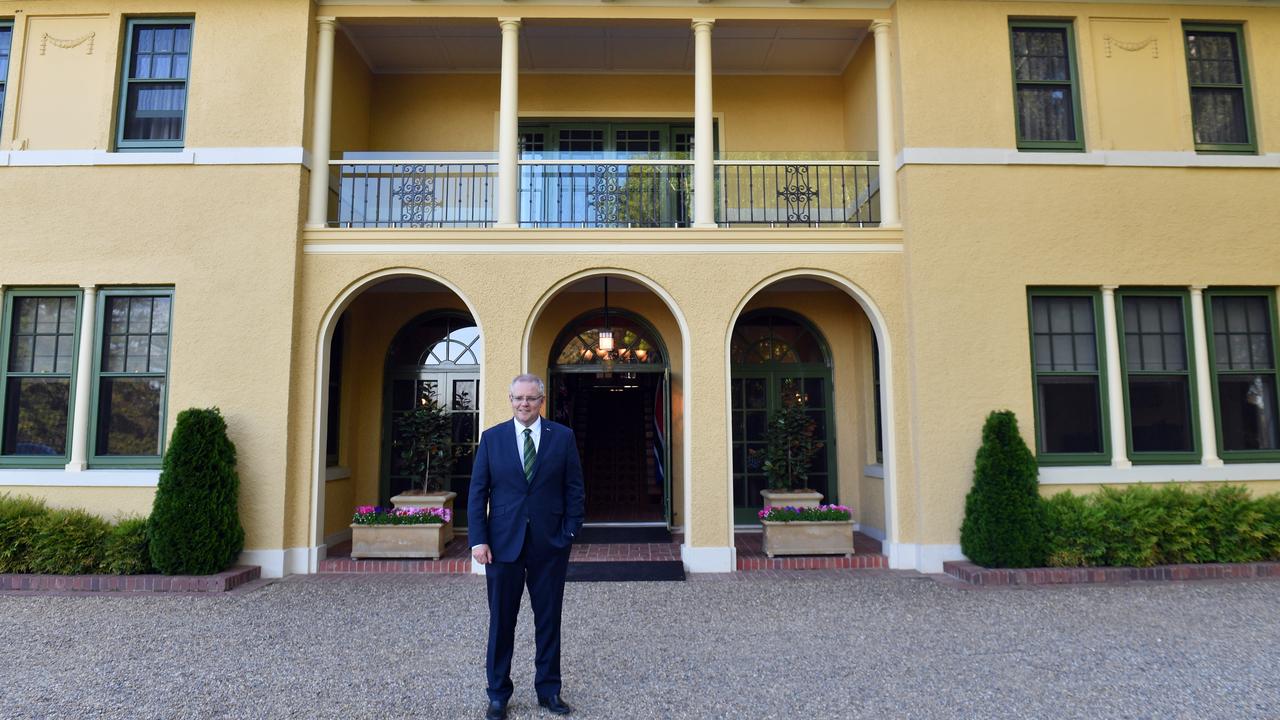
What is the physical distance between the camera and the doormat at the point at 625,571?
24.0 feet

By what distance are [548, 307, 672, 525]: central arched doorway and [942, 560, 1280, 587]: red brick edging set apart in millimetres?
4027

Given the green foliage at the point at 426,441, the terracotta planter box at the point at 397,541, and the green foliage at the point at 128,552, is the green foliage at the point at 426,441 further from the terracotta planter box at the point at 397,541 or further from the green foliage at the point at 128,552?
the green foliage at the point at 128,552

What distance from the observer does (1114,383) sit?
805cm

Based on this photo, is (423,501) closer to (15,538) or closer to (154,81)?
(15,538)

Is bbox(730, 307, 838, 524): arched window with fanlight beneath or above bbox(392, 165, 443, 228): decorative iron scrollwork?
beneath

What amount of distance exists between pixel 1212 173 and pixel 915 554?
19.1 feet

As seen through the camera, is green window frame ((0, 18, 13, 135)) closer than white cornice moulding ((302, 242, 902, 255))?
No

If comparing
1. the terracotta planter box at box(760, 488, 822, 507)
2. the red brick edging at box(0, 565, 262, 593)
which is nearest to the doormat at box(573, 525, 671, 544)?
the terracotta planter box at box(760, 488, 822, 507)

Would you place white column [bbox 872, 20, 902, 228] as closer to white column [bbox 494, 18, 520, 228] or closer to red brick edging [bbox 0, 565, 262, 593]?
white column [bbox 494, 18, 520, 228]

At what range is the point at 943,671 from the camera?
15.6ft

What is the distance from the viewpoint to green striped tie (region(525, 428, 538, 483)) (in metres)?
3.95

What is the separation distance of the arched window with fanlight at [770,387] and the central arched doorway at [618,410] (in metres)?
1.09

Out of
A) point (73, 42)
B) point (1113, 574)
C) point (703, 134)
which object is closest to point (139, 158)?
point (73, 42)

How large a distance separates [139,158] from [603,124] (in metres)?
5.84
